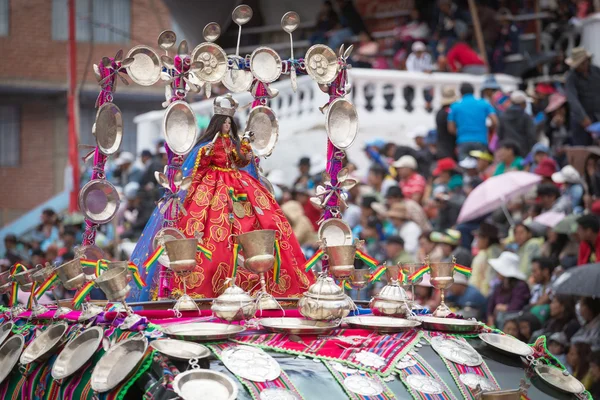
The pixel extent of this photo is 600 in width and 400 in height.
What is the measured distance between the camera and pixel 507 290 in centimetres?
848

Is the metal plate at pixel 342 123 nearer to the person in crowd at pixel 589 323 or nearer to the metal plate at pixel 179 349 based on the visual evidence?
the metal plate at pixel 179 349

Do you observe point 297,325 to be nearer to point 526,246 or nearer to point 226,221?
point 226,221

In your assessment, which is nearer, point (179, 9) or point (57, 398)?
point (57, 398)

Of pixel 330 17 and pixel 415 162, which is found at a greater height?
pixel 330 17

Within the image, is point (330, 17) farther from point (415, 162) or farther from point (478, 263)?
point (478, 263)

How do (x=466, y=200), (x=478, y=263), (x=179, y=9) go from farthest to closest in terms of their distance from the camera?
(x=179, y=9)
(x=466, y=200)
(x=478, y=263)

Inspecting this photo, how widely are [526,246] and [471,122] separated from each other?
372 centimetres

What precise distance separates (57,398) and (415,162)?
847cm

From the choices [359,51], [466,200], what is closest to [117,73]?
[466,200]

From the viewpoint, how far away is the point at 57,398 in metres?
4.50

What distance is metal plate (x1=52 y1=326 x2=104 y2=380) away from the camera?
14.1 feet

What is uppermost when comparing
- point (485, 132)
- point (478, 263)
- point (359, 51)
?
point (359, 51)

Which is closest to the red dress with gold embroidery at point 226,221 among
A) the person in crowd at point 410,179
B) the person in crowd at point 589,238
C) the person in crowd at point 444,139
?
the person in crowd at point 589,238

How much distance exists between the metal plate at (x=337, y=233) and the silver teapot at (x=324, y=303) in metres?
1.12
